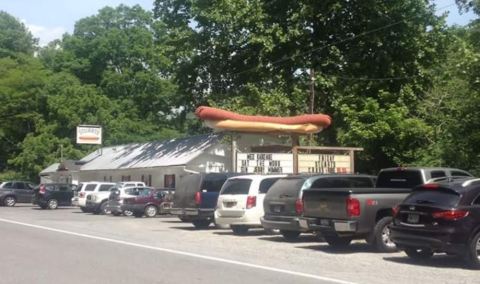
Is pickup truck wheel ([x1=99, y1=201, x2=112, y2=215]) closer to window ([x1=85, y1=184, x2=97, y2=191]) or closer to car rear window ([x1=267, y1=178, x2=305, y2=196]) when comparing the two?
window ([x1=85, y1=184, x2=97, y2=191])

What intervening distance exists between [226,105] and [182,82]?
238 inches

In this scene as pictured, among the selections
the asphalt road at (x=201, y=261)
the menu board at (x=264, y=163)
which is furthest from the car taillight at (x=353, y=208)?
A: the menu board at (x=264, y=163)

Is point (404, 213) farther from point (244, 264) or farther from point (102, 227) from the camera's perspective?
point (102, 227)

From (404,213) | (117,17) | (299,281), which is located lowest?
(299,281)

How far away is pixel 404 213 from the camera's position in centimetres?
1387

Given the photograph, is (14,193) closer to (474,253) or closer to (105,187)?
(105,187)

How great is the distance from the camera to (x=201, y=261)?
13891 mm

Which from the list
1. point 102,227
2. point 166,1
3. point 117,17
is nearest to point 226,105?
point 166,1

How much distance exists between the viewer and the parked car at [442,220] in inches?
504

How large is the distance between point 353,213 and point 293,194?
301 centimetres

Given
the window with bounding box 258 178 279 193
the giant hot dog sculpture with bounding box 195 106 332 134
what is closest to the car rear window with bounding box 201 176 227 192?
the window with bounding box 258 178 279 193

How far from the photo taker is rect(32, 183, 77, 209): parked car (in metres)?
40.7

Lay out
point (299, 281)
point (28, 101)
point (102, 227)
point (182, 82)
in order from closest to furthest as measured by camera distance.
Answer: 1. point (299, 281)
2. point (102, 227)
3. point (182, 82)
4. point (28, 101)

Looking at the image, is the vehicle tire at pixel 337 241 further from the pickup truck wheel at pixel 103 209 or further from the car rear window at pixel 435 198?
the pickup truck wheel at pixel 103 209
